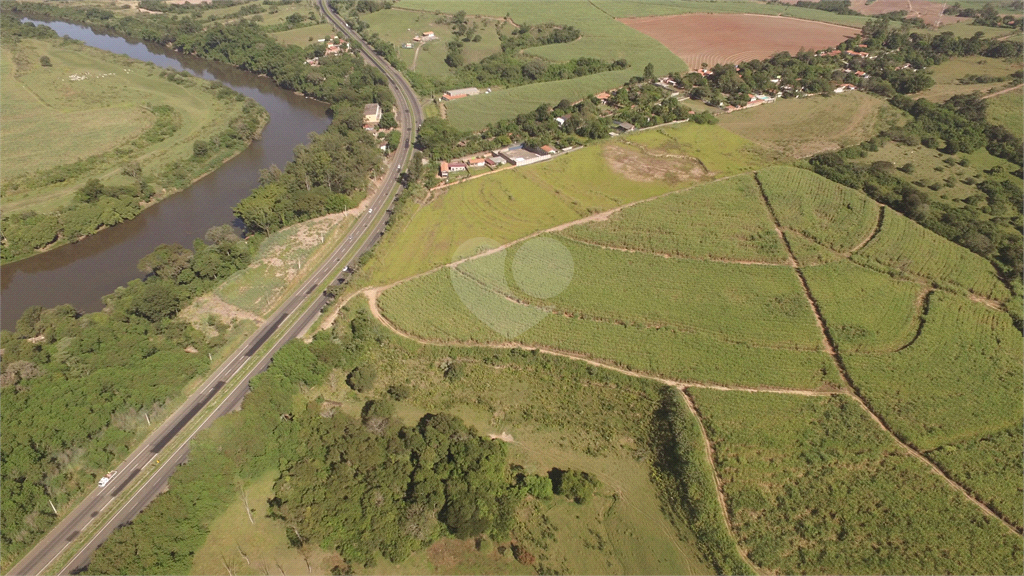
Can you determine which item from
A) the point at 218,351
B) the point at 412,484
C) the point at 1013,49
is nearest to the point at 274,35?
the point at 218,351

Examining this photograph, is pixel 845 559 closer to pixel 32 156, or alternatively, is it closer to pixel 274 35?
pixel 32 156

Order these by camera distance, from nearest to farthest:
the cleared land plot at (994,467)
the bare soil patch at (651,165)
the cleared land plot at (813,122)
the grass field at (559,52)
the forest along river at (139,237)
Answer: the cleared land plot at (994,467)
the forest along river at (139,237)
the bare soil patch at (651,165)
the cleared land plot at (813,122)
the grass field at (559,52)

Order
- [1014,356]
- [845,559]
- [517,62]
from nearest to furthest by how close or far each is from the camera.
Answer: [845,559], [1014,356], [517,62]

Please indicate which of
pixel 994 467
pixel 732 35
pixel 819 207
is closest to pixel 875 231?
pixel 819 207

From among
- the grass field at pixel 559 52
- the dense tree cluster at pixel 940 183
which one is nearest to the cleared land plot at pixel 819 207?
the dense tree cluster at pixel 940 183

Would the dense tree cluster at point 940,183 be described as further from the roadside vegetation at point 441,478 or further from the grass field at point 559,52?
the grass field at point 559,52

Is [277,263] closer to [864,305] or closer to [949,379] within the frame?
[864,305]

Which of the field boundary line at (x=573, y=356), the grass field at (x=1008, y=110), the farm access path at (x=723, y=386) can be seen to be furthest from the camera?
the grass field at (x=1008, y=110)
